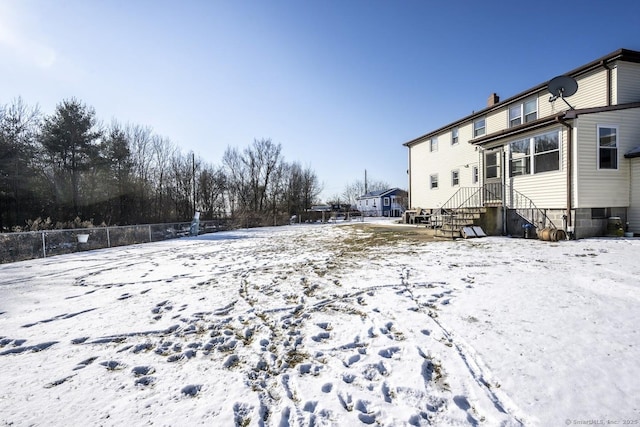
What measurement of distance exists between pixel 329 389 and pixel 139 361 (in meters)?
Answer: 1.82

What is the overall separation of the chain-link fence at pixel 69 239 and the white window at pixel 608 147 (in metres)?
18.8

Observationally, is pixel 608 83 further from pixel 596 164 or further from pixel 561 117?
pixel 596 164

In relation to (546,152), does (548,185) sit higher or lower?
lower

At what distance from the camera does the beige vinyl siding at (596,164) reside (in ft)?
30.2

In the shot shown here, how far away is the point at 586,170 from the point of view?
9.26m

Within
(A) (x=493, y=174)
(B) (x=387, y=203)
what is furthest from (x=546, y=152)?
(B) (x=387, y=203)

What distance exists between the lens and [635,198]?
9453 millimetres

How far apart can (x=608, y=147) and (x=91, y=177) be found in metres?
28.9

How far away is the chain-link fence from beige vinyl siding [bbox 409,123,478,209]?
16.4 metres

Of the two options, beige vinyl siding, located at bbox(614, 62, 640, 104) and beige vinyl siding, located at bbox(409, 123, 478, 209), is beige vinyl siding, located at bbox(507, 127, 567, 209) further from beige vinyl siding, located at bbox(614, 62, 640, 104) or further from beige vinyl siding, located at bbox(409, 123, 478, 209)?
beige vinyl siding, located at bbox(409, 123, 478, 209)

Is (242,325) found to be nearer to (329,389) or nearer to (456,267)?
(329,389)

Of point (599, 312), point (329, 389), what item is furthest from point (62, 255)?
point (599, 312)

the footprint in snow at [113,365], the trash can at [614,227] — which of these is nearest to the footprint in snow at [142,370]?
the footprint in snow at [113,365]

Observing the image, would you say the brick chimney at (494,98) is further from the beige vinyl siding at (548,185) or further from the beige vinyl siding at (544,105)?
the beige vinyl siding at (548,185)
